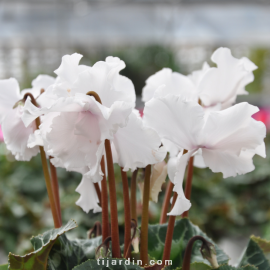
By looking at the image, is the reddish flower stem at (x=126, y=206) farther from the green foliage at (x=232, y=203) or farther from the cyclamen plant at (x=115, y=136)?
the green foliage at (x=232, y=203)

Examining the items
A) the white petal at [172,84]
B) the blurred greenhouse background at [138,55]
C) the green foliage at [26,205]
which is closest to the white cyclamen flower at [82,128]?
the white petal at [172,84]

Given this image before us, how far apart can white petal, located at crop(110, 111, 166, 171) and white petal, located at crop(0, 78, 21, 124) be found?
210mm

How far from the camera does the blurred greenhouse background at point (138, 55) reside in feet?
6.23

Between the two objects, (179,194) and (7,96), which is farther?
(7,96)

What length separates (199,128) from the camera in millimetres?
501

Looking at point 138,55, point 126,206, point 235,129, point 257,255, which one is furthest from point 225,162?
point 138,55

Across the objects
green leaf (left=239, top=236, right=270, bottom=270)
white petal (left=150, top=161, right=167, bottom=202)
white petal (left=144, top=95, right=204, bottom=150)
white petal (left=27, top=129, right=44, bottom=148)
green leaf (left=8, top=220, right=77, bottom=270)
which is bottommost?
green leaf (left=239, top=236, right=270, bottom=270)

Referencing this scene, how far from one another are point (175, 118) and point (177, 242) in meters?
0.33

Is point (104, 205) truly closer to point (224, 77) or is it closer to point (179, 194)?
point (179, 194)

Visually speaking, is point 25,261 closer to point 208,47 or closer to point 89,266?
point 89,266

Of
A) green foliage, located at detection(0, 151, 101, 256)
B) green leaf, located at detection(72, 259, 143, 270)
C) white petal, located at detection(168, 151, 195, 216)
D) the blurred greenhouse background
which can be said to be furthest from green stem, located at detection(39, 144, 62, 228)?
green foliage, located at detection(0, 151, 101, 256)

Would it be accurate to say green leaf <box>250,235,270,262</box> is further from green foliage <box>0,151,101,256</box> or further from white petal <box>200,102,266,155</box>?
green foliage <box>0,151,101,256</box>

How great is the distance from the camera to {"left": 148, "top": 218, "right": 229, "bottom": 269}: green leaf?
2.31ft

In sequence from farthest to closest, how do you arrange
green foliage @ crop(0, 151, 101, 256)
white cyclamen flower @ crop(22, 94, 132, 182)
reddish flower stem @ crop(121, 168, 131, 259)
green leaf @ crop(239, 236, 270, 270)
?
green foliage @ crop(0, 151, 101, 256) < green leaf @ crop(239, 236, 270, 270) < reddish flower stem @ crop(121, 168, 131, 259) < white cyclamen flower @ crop(22, 94, 132, 182)
